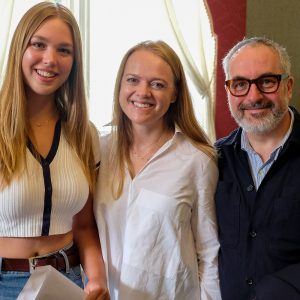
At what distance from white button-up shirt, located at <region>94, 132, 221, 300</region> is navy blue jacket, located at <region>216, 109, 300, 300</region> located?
0.07 metres

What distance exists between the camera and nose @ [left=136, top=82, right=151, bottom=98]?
160 cm

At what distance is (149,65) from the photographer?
163cm

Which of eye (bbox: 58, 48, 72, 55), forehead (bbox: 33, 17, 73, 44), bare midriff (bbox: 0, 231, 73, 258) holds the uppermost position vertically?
forehead (bbox: 33, 17, 73, 44)

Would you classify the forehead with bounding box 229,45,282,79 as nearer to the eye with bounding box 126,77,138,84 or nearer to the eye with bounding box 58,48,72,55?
the eye with bounding box 126,77,138,84

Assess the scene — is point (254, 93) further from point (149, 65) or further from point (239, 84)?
point (149, 65)

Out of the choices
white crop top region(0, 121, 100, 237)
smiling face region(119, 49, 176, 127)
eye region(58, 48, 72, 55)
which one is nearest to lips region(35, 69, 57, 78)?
eye region(58, 48, 72, 55)

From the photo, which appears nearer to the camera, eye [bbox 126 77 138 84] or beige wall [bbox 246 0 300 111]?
eye [bbox 126 77 138 84]

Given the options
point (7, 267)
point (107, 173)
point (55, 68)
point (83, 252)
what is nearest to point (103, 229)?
point (83, 252)

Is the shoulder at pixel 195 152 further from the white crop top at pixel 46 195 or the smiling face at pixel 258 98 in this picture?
the white crop top at pixel 46 195

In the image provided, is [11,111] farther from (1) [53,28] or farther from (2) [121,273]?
(2) [121,273]

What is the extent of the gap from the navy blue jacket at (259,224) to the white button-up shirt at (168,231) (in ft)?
0.24

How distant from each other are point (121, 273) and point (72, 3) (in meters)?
2.93

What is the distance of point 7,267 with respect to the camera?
1353mm

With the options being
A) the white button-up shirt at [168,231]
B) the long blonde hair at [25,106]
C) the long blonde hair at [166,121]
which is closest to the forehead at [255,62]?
the long blonde hair at [166,121]
